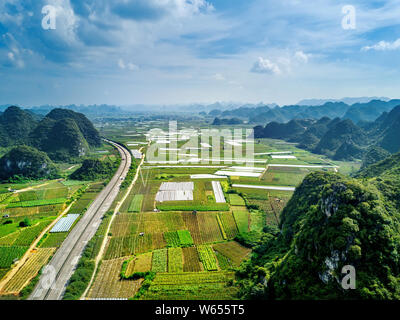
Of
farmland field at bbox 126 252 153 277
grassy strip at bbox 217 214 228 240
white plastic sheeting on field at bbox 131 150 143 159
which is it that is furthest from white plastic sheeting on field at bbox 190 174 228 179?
farmland field at bbox 126 252 153 277

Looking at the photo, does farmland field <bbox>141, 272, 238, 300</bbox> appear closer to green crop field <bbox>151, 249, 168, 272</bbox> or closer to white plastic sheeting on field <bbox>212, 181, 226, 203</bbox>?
green crop field <bbox>151, 249, 168, 272</bbox>

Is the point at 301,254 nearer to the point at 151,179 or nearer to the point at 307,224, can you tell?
the point at 307,224

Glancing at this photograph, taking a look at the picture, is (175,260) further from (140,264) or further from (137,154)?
(137,154)

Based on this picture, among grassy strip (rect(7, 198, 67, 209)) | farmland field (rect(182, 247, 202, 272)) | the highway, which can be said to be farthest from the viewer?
grassy strip (rect(7, 198, 67, 209))

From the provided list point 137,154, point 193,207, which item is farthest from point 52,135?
point 193,207
